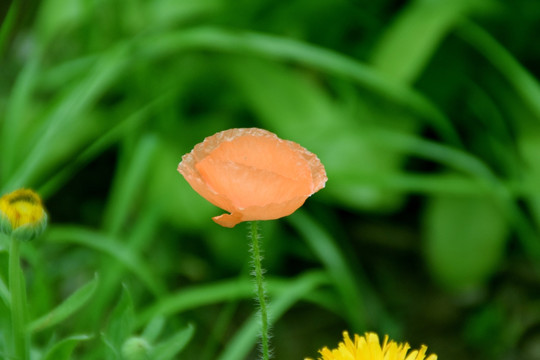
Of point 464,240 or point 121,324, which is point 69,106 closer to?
point 121,324

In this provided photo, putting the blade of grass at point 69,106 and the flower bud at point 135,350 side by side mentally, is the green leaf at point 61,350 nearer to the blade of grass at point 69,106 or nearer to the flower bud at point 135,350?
the flower bud at point 135,350

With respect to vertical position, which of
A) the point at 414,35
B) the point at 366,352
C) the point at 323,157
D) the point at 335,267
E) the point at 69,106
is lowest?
the point at 366,352

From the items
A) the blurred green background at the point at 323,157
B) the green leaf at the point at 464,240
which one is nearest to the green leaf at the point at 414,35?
the blurred green background at the point at 323,157

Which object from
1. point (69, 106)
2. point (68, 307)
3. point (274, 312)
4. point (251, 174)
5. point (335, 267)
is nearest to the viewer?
point (251, 174)

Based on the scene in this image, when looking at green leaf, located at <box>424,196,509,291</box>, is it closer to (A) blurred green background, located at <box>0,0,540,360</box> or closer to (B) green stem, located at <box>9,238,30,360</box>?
(A) blurred green background, located at <box>0,0,540,360</box>

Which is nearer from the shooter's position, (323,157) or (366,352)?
(366,352)

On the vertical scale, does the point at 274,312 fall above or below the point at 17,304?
above

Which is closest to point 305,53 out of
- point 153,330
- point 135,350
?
point 153,330

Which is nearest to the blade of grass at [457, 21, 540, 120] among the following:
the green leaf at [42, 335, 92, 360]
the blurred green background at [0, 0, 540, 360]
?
the blurred green background at [0, 0, 540, 360]
